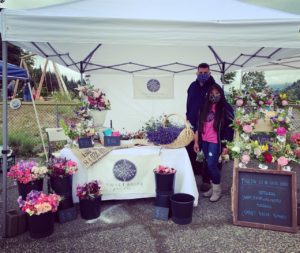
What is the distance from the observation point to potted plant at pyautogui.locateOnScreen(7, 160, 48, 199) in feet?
9.31

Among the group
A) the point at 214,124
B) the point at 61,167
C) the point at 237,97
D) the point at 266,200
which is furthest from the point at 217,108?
the point at 61,167

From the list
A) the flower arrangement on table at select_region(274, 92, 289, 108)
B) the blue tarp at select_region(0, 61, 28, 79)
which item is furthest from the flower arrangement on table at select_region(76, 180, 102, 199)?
the blue tarp at select_region(0, 61, 28, 79)

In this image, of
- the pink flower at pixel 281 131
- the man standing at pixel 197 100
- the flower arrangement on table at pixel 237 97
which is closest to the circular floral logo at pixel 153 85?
the man standing at pixel 197 100

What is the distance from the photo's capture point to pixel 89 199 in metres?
3.09

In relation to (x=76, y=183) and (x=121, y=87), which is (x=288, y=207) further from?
(x=121, y=87)

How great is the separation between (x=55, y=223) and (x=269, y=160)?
7.76ft

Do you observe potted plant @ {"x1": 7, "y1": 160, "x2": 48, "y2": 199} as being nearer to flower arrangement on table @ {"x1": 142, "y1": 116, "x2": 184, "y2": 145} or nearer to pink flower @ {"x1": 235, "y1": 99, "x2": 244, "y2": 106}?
flower arrangement on table @ {"x1": 142, "y1": 116, "x2": 184, "y2": 145}

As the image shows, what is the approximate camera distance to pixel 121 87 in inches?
234

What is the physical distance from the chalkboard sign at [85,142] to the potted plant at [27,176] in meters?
0.57

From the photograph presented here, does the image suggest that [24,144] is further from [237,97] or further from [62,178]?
[237,97]

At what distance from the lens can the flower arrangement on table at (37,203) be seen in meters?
2.62

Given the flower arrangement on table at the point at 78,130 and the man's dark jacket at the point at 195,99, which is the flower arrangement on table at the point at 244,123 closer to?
the man's dark jacket at the point at 195,99

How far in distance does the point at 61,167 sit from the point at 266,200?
7.18 feet

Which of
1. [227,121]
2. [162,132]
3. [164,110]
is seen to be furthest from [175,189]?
[164,110]
